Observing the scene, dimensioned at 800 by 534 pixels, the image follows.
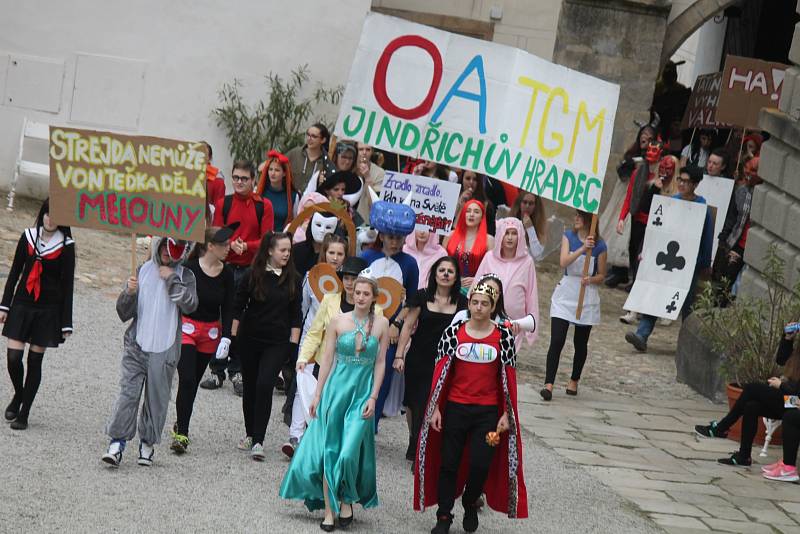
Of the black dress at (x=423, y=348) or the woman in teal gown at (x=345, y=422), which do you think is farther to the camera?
the black dress at (x=423, y=348)

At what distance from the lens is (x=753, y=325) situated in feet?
39.9

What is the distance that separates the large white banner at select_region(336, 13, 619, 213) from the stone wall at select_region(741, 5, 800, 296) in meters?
2.21

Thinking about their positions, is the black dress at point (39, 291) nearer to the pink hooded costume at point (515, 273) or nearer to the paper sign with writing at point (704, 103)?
the pink hooded costume at point (515, 273)

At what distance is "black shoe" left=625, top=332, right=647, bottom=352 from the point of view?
608 inches

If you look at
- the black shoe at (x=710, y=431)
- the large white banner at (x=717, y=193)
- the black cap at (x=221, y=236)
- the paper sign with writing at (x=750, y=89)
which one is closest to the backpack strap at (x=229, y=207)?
the black cap at (x=221, y=236)

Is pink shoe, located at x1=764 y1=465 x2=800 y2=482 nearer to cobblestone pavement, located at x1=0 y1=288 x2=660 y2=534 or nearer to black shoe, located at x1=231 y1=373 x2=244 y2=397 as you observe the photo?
cobblestone pavement, located at x1=0 y1=288 x2=660 y2=534

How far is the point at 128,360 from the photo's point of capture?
9148 mm

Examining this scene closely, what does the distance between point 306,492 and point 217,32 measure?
11273mm

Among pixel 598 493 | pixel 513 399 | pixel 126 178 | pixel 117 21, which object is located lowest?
pixel 598 493

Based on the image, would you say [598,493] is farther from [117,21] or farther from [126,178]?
[117,21]

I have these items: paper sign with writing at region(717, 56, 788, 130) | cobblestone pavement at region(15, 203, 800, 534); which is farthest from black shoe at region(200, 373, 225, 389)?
paper sign with writing at region(717, 56, 788, 130)

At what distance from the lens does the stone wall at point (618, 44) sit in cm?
1998

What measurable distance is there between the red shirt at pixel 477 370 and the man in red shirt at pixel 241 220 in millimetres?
3476

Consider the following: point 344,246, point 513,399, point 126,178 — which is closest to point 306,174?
point 344,246
